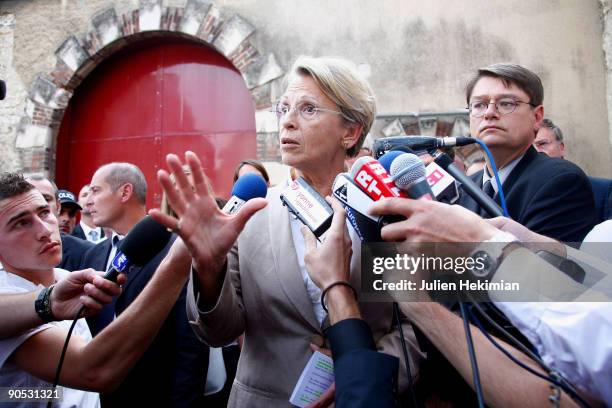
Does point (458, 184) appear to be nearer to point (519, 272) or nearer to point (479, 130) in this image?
point (519, 272)

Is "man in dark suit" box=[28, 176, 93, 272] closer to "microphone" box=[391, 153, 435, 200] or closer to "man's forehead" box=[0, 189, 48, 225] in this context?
"man's forehead" box=[0, 189, 48, 225]

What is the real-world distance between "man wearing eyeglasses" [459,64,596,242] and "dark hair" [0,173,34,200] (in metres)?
1.74

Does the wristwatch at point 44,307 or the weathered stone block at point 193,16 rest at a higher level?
the weathered stone block at point 193,16

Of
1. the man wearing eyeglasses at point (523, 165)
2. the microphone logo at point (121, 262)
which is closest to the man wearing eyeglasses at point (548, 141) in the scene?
the man wearing eyeglasses at point (523, 165)

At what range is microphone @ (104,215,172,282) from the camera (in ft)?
4.74

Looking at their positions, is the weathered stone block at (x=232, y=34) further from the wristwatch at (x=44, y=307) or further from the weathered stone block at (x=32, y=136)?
the wristwatch at (x=44, y=307)

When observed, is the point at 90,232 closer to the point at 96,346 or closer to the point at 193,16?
the point at 193,16

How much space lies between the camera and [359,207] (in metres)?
1.22

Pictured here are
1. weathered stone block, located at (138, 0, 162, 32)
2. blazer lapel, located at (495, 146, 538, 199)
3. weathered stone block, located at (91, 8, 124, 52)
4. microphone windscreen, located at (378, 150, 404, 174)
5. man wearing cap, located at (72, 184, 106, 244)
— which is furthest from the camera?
weathered stone block, located at (91, 8, 124, 52)

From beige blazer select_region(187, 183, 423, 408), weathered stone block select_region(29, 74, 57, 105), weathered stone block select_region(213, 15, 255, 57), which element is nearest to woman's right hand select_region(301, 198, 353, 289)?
beige blazer select_region(187, 183, 423, 408)

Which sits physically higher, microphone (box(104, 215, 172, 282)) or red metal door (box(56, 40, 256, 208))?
red metal door (box(56, 40, 256, 208))

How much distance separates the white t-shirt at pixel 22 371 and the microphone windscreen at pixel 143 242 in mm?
483

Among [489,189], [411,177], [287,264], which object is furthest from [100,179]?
[411,177]

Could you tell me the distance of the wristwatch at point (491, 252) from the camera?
1036 mm
